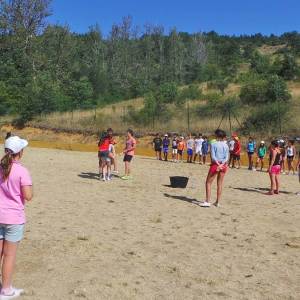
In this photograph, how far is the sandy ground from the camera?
598cm

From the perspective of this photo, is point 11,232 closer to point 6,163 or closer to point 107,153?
point 6,163

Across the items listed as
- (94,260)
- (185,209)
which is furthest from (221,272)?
(185,209)

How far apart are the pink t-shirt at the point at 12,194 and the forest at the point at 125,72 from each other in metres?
28.2

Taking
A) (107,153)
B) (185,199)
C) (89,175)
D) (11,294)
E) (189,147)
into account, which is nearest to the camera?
(11,294)

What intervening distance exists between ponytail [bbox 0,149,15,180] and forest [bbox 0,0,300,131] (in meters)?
28.3

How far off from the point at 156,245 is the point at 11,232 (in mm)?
3168

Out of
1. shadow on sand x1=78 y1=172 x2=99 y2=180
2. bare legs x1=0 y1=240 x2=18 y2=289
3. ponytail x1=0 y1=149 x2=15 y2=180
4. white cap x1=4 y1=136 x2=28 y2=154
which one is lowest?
shadow on sand x1=78 y1=172 x2=99 y2=180

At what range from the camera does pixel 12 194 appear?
5.17 meters

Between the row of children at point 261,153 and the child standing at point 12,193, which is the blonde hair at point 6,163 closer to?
the child standing at point 12,193

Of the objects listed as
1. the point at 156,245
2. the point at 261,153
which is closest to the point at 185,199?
the point at 156,245

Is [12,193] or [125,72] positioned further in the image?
[125,72]

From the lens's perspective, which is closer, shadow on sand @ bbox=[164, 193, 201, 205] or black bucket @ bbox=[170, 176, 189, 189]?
shadow on sand @ bbox=[164, 193, 201, 205]

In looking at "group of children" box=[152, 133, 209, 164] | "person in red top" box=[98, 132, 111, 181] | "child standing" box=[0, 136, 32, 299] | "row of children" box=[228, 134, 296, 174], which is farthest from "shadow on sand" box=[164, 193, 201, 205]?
"group of children" box=[152, 133, 209, 164]

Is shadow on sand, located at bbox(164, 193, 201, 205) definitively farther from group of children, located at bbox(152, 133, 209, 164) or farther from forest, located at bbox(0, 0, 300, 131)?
forest, located at bbox(0, 0, 300, 131)
